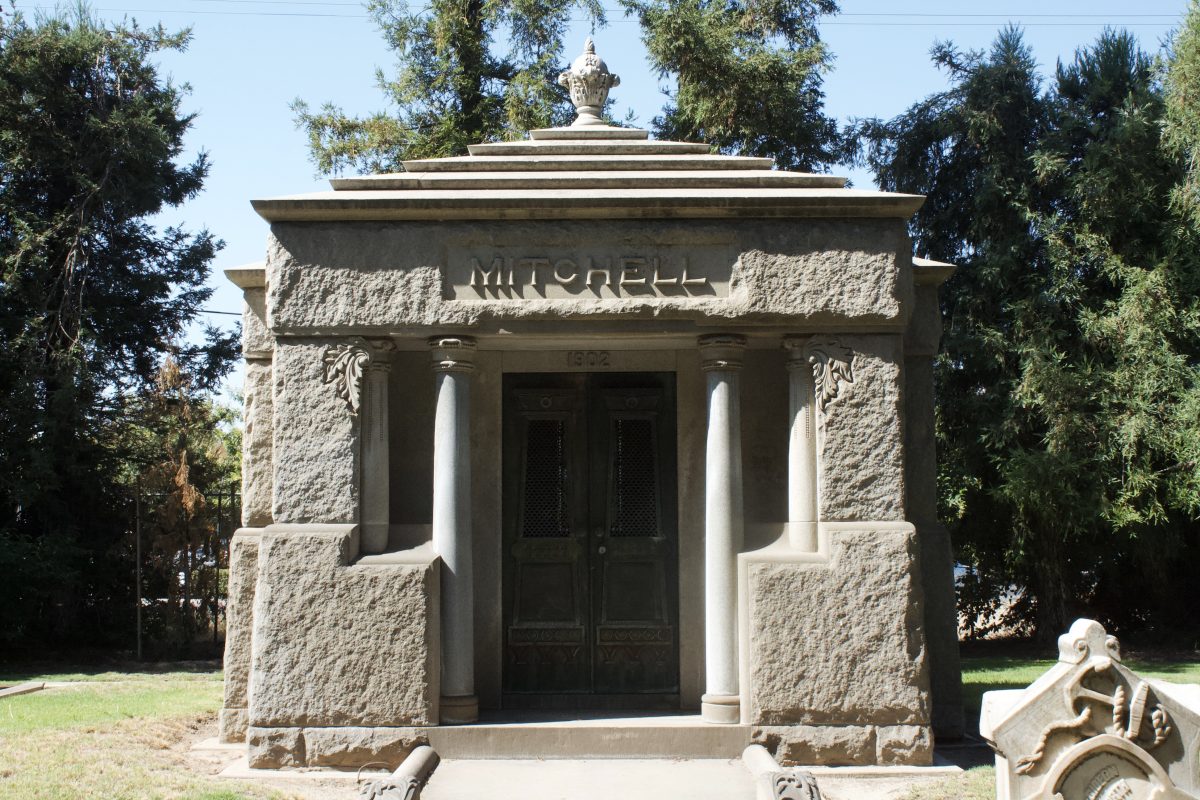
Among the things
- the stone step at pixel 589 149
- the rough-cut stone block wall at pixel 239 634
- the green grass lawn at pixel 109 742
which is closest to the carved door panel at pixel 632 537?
the stone step at pixel 589 149

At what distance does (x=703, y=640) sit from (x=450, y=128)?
1377cm

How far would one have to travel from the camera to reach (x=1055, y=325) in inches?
628

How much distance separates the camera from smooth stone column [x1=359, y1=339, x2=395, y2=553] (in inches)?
320

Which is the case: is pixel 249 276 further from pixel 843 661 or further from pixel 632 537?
pixel 843 661

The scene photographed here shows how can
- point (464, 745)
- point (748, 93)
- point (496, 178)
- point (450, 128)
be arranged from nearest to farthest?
1. point (464, 745)
2. point (496, 178)
3. point (748, 93)
4. point (450, 128)

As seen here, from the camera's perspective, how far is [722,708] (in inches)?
312

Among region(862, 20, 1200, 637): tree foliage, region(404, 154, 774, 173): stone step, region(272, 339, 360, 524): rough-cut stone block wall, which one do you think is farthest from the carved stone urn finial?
region(862, 20, 1200, 637): tree foliage

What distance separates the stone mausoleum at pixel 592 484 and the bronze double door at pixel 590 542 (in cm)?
2

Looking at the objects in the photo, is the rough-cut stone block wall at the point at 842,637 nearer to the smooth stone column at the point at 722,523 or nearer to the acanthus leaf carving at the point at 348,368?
the smooth stone column at the point at 722,523

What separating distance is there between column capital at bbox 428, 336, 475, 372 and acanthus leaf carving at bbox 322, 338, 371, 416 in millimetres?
474

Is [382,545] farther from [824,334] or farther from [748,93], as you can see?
[748,93]

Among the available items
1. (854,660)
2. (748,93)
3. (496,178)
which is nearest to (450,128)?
(748,93)

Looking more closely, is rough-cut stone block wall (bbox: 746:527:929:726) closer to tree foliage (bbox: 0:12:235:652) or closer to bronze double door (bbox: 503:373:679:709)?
bronze double door (bbox: 503:373:679:709)

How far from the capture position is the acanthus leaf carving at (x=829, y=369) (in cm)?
805
